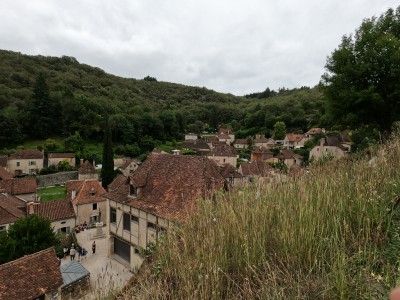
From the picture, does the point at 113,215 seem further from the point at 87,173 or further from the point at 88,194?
the point at 87,173

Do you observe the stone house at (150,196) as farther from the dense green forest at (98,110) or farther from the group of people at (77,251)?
the dense green forest at (98,110)

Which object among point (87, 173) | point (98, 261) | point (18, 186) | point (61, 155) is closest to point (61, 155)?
point (61, 155)

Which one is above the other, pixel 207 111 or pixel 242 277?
pixel 207 111

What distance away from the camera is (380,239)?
2811 mm

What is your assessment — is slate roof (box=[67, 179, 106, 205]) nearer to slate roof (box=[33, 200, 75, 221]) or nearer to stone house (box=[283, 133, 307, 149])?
slate roof (box=[33, 200, 75, 221])

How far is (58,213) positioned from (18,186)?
548 inches

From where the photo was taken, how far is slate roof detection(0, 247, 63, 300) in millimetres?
10289

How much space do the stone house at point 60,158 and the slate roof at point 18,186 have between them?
61.2 ft

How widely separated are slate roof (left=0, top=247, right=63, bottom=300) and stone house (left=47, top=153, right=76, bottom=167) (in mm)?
45965

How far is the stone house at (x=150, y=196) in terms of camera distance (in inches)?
537

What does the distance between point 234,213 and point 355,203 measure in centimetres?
166

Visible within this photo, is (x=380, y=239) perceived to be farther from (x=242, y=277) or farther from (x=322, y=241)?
(x=242, y=277)

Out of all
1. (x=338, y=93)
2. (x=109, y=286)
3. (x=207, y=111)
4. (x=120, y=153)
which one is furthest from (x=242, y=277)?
(x=207, y=111)

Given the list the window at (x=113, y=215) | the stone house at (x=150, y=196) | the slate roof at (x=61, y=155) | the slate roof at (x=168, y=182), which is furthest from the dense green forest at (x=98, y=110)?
the slate roof at (x=168, y=182)
